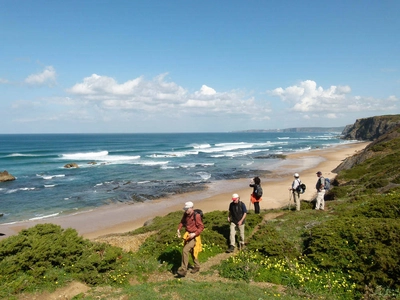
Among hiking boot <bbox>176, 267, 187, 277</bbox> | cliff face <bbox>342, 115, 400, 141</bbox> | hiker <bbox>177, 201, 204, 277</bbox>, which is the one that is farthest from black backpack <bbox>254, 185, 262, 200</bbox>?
cliff face <bbox>342, 115, 400, 141</bbox>

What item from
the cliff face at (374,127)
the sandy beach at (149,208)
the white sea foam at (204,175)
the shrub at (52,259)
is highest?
the cliff face at (374,127)

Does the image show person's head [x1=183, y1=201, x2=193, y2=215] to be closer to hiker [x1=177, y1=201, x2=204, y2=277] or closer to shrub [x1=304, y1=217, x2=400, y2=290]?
hiker [x1=177, y1=201, x2=204, y2=277]

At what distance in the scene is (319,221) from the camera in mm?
10203

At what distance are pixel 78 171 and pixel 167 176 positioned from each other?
15.7m

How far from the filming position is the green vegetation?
6.93m

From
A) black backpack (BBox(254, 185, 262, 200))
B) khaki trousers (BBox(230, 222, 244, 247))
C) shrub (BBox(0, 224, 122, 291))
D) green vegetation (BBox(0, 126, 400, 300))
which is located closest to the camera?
green vegetation (BBox(0, 126, 400, 300))

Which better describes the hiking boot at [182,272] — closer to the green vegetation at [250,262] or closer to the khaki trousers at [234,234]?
the green vegetation at [250,262]

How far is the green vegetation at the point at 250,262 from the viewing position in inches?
273

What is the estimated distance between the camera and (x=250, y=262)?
8.34 meters

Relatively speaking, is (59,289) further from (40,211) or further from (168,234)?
(40,211)

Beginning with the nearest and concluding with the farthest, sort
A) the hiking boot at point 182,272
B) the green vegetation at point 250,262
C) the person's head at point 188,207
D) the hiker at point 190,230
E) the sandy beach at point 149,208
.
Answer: the green vegetation at point 250,262 → the person's head at point 188,207 → the hiker at point 190,230 → the hiking boot at point 182,272 → the sandy beach at point 149,208

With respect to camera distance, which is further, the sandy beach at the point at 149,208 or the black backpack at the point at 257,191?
the sandy beach at the point at 149,208

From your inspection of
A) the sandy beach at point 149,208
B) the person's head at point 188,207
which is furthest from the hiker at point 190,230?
the sandy beach at point 149,208

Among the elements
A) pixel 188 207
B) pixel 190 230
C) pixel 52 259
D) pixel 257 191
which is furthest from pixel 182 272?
pixel 257 191
